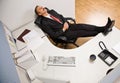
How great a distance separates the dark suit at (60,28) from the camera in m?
2.63

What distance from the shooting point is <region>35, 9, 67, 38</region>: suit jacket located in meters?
2.61

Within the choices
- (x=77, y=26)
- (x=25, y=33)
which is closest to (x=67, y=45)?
(x=77, y=26)

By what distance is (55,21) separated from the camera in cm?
272

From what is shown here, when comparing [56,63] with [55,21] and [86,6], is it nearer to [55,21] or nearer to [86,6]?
[55,21]

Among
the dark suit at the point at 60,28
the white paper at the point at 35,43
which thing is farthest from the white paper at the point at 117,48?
the white paper at the point at 35,43

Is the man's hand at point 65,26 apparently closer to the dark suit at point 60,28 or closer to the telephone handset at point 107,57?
the dark suit at point 60,28

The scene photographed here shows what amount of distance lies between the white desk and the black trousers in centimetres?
33

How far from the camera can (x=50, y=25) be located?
8.78ft

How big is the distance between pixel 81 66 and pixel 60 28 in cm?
77

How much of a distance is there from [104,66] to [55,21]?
38.9 inches

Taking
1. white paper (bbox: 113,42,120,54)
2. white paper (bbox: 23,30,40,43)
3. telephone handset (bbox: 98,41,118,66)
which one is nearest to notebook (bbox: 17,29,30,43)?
white paper (bbox: 23,30,40,43)

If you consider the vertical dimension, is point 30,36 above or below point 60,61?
above

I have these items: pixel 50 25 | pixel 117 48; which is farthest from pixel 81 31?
pixel 117 48

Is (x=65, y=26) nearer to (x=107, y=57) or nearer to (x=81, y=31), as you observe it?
(x=81, y=31)
